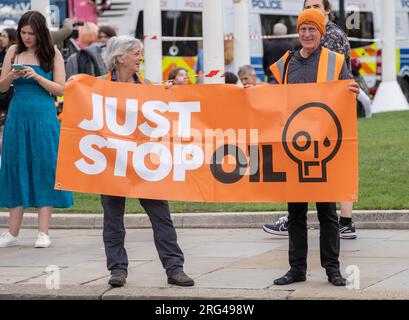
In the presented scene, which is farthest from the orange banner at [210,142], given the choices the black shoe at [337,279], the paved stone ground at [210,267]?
the paved stone ground at [210,267]

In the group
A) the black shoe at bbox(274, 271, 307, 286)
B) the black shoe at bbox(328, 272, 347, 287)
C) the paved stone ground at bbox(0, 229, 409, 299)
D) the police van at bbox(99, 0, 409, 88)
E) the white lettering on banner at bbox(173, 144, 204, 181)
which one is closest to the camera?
the paved stone ground at bbox(0, 229, 409, 299)

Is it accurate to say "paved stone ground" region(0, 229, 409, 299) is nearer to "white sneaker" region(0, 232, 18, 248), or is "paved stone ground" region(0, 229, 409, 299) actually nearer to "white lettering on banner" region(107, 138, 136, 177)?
"white sneaker" region(0, 232, 18, 248)

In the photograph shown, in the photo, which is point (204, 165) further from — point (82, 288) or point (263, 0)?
point (263, 0)

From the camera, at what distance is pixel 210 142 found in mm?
8523

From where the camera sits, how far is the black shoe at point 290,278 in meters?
8.21

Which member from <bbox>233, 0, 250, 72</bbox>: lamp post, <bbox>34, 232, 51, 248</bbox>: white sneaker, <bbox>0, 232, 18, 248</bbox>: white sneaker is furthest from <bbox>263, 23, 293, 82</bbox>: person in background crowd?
<bbox>34, 232, 51, 248</bbox>: white sneaker

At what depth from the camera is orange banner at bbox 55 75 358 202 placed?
824cm

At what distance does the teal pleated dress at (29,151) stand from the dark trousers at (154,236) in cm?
228

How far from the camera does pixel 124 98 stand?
862 cm

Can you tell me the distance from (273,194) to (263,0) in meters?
21.3

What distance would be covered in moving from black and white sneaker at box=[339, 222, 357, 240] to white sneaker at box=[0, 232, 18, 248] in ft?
9.69

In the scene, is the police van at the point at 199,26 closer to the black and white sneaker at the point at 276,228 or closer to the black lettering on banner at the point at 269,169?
the black and white sneaker at the point at 276,228

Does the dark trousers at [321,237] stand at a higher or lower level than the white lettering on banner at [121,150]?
lower
